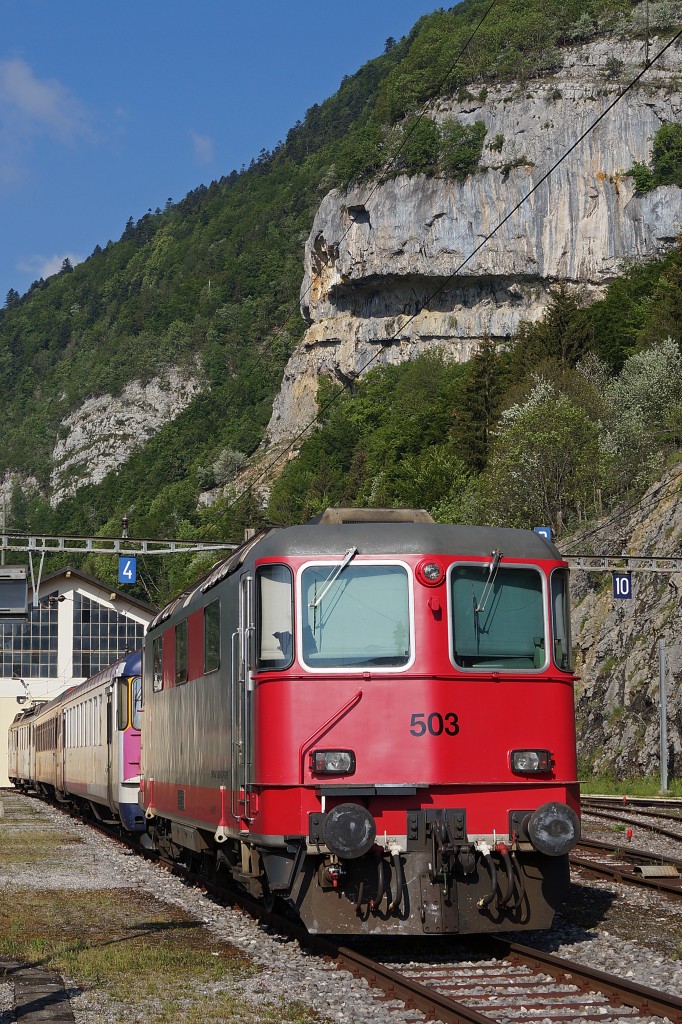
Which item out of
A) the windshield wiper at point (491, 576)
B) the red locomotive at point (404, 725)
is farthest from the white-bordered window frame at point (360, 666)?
the windshield wiper at point (491, 576)

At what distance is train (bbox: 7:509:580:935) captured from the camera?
1024cm

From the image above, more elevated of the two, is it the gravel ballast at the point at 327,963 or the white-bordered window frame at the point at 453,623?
the white-bordered window frame at the point at 453,623

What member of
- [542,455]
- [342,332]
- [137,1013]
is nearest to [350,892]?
[137,1013]

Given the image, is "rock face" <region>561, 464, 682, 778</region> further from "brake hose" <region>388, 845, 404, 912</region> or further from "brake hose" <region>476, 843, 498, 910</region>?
"brake hose" <region>388, 845, 404, 912</region>

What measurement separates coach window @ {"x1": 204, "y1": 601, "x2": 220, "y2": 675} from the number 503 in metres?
2.60

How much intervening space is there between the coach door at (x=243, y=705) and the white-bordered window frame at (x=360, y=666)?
17.4 inches

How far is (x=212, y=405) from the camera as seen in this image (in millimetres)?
181125

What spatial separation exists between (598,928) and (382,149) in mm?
145573

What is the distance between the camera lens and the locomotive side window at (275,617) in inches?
425

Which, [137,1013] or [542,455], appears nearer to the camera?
[137,1013]

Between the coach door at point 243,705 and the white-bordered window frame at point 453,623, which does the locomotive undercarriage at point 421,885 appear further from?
the white-bordered window frame at point 453,623

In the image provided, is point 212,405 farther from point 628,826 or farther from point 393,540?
point 393,540

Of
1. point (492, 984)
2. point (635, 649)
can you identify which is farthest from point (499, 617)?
point (635, 649)

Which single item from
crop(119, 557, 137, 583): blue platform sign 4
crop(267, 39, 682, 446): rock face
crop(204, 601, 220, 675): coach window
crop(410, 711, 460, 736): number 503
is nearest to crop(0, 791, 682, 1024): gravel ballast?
crop(410, 711, 460, 736): number 503
